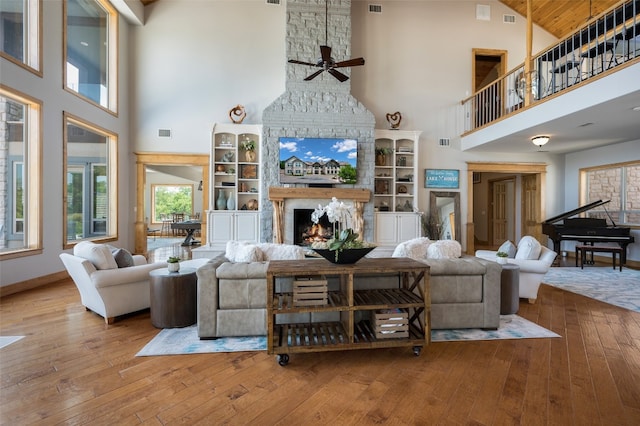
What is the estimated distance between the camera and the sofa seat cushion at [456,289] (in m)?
2.96

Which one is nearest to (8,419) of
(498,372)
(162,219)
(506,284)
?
(498,372)

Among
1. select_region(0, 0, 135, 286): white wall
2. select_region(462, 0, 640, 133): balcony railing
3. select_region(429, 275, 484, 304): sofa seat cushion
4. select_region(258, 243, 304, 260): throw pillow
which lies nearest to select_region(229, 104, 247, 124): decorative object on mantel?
select_region(0, 0, 135, 286): white wall

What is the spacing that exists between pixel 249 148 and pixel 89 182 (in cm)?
306

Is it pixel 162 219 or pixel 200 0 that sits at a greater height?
pixel 200 0

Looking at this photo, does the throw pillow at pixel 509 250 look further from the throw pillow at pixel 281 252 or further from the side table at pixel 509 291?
the throw pillow at pixel 281 252

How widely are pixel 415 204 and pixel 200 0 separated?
6595mm

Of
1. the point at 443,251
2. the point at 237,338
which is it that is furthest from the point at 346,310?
the point at 443,251

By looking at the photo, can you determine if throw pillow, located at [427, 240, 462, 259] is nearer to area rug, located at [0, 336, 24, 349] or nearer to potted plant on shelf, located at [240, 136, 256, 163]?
area rug, located at [0, 336, 24, 349]

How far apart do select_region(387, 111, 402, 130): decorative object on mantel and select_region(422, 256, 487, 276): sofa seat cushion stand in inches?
198

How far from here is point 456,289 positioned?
298 centimetres

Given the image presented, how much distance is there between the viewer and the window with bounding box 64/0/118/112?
541 centimetres

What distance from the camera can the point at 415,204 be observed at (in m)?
7.29

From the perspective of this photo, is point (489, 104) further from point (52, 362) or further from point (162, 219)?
point (162, 219)

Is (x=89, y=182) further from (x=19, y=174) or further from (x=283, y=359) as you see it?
(x=283, y=359)
